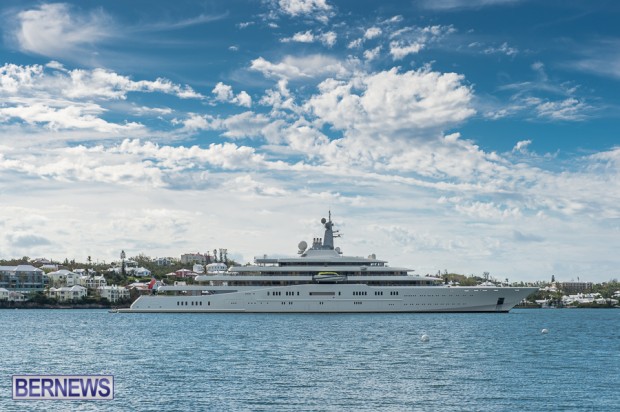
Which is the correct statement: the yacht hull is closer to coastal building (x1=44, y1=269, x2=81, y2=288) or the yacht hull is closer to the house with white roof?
coastal building (x1=44, y1=269, x2=81, y2=288)

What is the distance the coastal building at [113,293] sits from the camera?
482 feet

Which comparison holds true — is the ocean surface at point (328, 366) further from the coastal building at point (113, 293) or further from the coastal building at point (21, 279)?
the coastal building at point (21, 279)

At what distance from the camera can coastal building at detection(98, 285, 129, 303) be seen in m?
147

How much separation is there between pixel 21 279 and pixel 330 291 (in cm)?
9356

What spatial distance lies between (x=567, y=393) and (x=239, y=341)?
2681 centimetres

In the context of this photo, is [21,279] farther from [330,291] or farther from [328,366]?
[328,366]

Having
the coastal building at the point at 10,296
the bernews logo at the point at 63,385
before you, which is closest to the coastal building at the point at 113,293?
the coastal building at the point at 10,296

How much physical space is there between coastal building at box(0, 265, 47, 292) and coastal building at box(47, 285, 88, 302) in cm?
966

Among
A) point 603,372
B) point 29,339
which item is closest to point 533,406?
point 603,372

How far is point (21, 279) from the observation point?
512 feet

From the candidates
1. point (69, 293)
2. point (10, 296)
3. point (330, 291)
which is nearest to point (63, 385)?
point (330, 291)

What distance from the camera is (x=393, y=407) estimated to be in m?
29.7

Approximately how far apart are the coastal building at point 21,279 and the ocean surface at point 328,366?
93066 mm

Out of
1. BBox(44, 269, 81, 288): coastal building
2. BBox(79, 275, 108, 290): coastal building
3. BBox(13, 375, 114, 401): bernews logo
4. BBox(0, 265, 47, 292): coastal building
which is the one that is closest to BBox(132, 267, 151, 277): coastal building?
BBox(79, 275, 108, 290): coastal building
